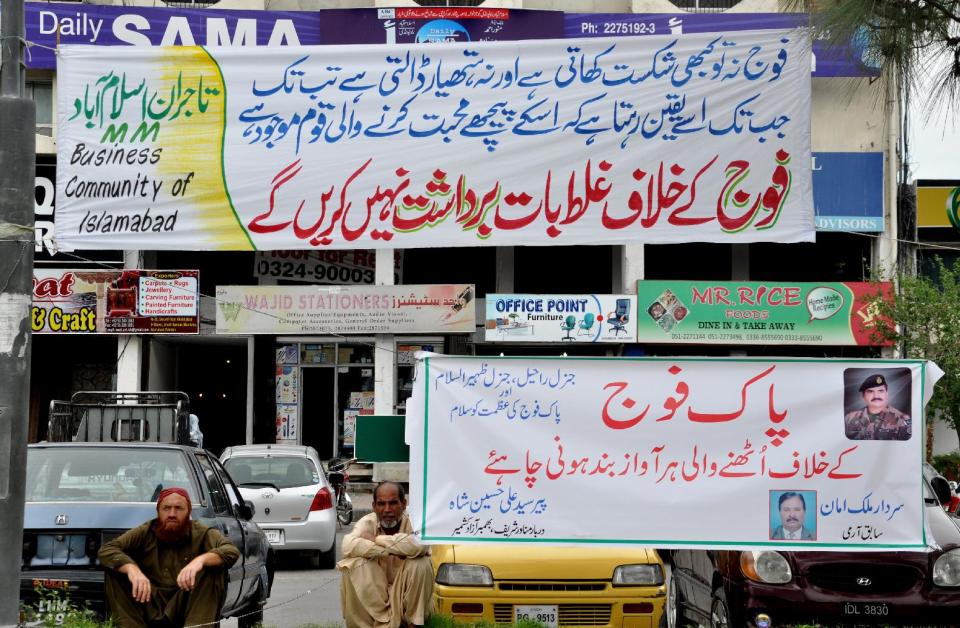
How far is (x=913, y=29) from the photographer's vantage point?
769 cm

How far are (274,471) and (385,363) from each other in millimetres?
12658

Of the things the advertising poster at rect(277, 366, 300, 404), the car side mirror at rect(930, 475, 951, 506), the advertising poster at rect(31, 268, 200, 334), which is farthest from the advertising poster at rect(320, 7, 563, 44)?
the car side mirror at rect(930, 475, 951, 506)

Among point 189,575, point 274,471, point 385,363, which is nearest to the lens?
point 189,575


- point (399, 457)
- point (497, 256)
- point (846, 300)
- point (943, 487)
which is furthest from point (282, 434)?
point (399, 457)

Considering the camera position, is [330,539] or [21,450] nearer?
[21,450]

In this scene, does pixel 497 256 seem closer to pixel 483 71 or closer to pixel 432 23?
pixel 432 23

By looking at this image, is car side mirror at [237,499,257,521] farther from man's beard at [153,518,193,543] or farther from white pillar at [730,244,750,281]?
white pillar at [730,244,750,281]

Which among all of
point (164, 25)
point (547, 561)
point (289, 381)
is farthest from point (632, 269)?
point (547, 561)

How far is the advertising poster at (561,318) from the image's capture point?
29.3 metres

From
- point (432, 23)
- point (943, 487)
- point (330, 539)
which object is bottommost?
point (330, 539)

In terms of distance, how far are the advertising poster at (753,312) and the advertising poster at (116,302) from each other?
1038cm

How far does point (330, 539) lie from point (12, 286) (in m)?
11.3

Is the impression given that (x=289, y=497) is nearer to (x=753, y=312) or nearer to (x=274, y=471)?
(x=274, y=471)

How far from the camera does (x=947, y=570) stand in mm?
9188
